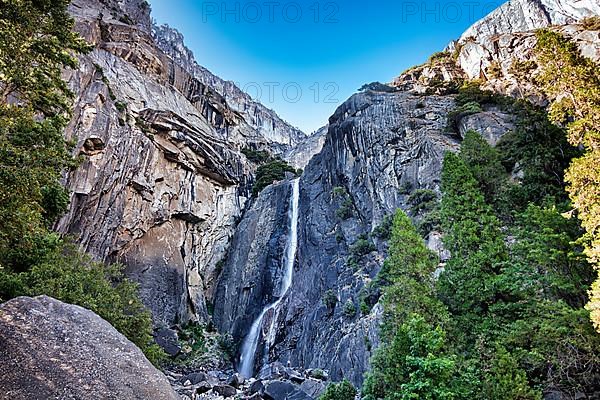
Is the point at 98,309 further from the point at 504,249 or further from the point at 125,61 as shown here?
the point at 125,61

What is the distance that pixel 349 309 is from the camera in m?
22.6

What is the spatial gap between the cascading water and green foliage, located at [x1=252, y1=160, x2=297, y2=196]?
5.66 m

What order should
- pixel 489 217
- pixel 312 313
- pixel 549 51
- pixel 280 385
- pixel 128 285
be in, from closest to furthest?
pixel 549 51 < pixel 489 217 < pixel 280 385 < pixel 128 285 < pixel 312 313

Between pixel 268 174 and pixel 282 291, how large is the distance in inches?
752

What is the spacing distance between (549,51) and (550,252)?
21.8 feet

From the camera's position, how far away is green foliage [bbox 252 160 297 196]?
4753 cm

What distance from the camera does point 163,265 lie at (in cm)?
3347

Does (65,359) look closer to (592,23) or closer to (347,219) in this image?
(347,219)

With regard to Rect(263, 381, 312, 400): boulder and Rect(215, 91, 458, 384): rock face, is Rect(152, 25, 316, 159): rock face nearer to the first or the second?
Rect(215, 91, 458, 384): rock face

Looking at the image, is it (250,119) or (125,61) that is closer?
(125,61)

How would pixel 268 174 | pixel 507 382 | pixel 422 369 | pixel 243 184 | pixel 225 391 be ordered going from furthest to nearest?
pixel 268 174, pixel 243 184, pixel 225 391, pixel 422 369, pixel 507 382

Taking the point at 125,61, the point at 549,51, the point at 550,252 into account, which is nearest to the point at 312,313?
the point at 550,252

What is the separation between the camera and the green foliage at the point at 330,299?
2511 cm

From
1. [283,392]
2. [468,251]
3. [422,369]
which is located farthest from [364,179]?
[422,369]
